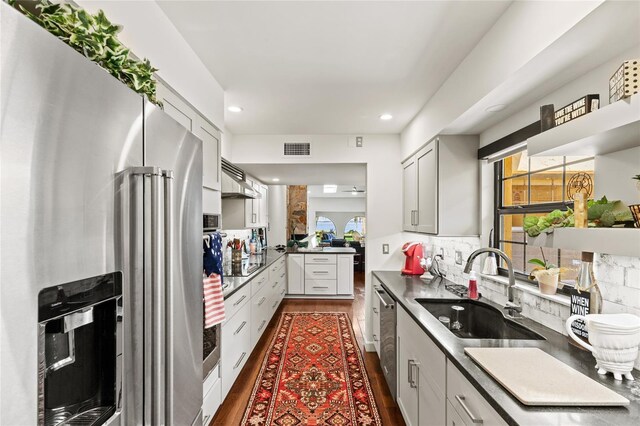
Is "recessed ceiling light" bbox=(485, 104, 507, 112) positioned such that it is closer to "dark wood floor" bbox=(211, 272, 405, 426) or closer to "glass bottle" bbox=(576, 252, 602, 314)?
"glass bottle" bbox=(576, 252, 602, 314)

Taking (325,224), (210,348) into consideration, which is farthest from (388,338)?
(325,224)

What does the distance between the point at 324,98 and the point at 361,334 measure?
293 cm

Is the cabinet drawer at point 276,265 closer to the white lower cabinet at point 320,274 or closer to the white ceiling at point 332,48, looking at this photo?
the white lower cabinet at point 320,274

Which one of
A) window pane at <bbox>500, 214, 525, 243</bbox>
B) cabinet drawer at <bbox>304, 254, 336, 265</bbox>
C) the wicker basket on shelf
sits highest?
the wicker basket on shelf

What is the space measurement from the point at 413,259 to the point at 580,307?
1953mm

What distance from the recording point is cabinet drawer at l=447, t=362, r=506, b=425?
3.48 feet

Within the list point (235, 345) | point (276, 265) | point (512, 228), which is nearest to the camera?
point (512, 228)

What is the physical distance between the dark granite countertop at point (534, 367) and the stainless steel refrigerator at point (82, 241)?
103 cm

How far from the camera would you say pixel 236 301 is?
2621mm

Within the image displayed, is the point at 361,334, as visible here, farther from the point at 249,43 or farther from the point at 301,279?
the point at 249,43

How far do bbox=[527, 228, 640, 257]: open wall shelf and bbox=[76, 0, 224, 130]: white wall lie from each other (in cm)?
191

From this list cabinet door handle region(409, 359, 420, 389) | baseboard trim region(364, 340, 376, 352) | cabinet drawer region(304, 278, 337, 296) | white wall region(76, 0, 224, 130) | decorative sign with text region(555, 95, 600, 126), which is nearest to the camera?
Result: decorative sign with text region(555, 95, 600, 126)

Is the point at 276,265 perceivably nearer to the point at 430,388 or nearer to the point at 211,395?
the point at 211,395

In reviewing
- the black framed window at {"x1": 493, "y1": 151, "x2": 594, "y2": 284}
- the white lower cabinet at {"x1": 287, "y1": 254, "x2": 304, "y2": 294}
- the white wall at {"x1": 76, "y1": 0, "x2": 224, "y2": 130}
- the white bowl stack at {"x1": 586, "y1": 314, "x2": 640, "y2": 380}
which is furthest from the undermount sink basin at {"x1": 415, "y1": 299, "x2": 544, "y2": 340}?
the white lower cabinet at {"x1": 287, "y1": 254, "x2": 304, "y2": 294}
